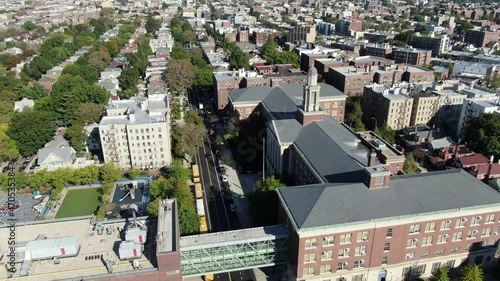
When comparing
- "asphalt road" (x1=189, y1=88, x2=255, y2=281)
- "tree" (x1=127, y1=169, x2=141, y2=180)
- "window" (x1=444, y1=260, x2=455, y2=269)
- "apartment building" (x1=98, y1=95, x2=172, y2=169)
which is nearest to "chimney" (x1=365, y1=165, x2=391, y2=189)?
"window" (x1=444, y1=260, x2=455, y2=269)

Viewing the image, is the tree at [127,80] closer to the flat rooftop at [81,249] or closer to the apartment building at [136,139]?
the apartment building at [136,139]

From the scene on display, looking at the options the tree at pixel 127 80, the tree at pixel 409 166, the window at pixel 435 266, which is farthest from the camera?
the tree at pixel 127 80

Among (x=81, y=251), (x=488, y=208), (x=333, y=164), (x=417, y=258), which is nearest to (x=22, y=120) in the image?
(x=81, y=251)

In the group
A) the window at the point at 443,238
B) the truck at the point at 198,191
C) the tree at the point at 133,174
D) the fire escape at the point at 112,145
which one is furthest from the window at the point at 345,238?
the fire escape at the point at 112,145

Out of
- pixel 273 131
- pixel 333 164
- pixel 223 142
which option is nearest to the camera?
pixel 333 164

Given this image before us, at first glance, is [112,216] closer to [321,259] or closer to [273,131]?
[273,131]
